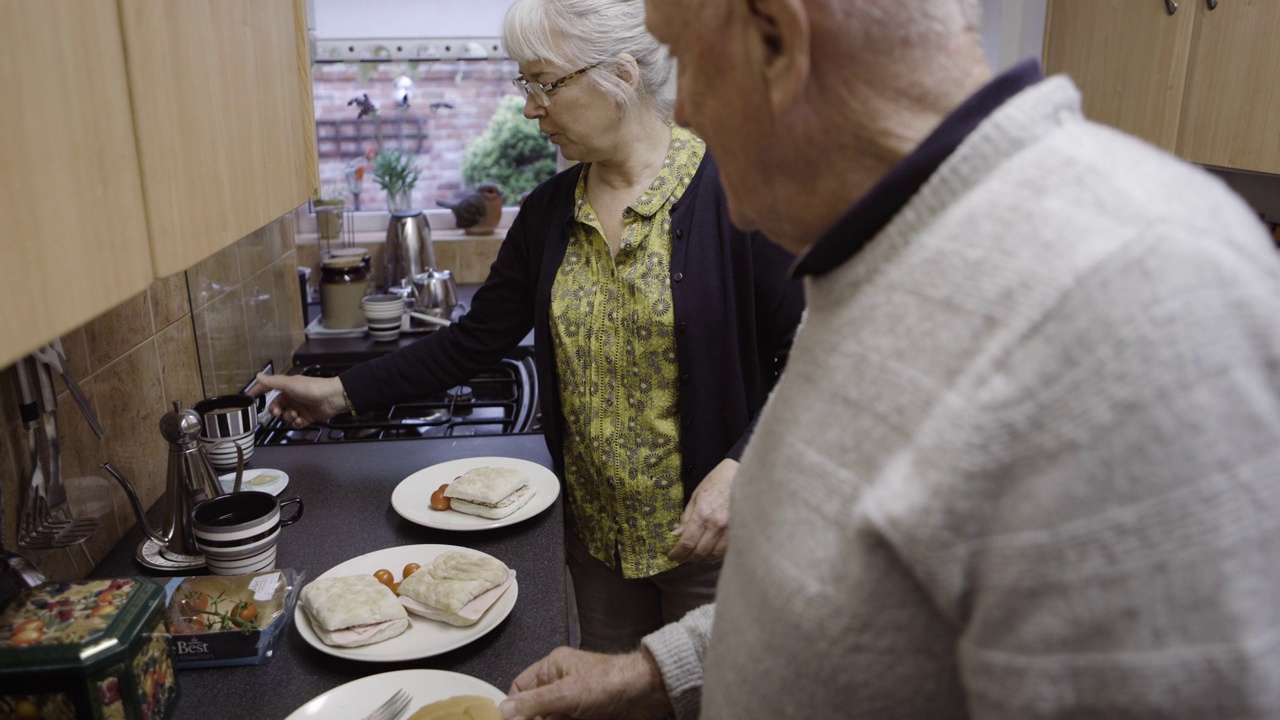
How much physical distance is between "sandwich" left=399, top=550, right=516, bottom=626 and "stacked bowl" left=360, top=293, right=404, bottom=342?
1.49 metres

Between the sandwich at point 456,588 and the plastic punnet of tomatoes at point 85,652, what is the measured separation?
0.32 m

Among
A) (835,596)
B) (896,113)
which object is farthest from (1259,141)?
(835,596)

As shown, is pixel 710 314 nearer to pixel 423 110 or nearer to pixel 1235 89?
pixel 1235 89

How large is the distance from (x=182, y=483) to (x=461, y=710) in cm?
67

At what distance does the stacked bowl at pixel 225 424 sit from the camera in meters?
1.67

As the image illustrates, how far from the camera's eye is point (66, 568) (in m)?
1.39

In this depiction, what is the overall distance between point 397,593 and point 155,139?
684 millimetres

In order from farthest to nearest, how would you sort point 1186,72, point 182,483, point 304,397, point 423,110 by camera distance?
point 423,110 < point 1186,72 < point 304,397 < point 182,483

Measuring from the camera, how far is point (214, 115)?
3.67ft

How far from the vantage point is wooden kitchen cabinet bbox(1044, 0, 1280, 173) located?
7.11 feet

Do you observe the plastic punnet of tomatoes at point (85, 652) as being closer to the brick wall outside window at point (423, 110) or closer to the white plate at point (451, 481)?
the white plate at point (451, 481)

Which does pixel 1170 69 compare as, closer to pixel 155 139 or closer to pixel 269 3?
pixel 269 3

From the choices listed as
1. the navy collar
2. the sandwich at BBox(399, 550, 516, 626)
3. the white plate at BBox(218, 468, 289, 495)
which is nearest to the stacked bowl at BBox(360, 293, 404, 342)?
the white plate at BBox(218, 468, 289, 495)

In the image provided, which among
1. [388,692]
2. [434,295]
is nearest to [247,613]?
[388,692]
